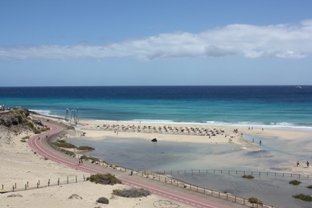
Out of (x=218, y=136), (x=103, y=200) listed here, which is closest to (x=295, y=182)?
(x=103, y=200)

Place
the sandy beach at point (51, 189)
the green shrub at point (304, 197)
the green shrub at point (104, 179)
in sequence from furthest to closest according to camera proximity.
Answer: the green shrub at point (104, 179) < the green shrub at point (304, 197) < the sandy beach at point (51, 189)

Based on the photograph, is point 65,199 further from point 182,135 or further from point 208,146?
point 182,135

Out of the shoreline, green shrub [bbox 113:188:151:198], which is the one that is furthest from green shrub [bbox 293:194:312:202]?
→ the shoreline

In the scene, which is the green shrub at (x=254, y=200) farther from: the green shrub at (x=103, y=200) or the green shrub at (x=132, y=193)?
the green shrub at (x=103, y=200)

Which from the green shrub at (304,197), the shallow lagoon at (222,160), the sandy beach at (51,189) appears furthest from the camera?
the shallow lagoon at (222,160)

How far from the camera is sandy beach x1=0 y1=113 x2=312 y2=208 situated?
1160 inches

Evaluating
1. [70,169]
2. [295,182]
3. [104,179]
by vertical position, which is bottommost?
[295,182]

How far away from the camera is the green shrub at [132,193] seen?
31719mm

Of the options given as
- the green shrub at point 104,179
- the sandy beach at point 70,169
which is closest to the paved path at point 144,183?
the sandy beach at point 70,169

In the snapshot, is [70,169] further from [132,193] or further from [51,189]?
[132,193]

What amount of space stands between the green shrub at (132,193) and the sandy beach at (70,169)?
0.61 m

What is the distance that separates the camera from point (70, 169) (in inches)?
1631

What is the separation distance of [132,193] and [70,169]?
12608 mm

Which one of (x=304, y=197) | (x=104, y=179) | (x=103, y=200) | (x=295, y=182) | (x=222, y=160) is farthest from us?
(x=222, y=160)
